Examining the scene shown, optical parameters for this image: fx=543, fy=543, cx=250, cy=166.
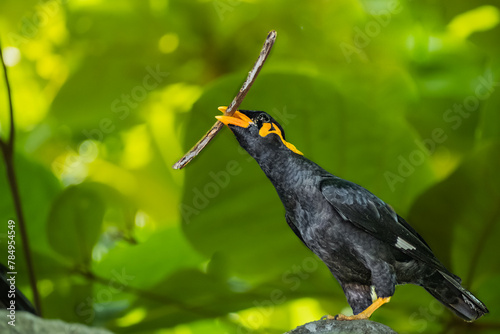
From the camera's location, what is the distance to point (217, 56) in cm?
159

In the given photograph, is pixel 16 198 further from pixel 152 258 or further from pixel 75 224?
pixel 152 258

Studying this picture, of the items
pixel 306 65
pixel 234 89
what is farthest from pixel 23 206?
pixel 306 65

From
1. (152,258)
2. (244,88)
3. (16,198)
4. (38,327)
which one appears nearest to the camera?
(38,327)

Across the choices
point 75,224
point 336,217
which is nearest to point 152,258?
point 75,224

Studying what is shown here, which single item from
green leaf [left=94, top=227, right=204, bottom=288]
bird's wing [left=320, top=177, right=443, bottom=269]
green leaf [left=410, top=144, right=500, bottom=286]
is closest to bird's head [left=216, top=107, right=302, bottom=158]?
bird's wing [left=320, top=177, right=443, bottom=269]

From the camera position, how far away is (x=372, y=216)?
2.73 feet

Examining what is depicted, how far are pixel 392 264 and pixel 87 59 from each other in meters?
1.08

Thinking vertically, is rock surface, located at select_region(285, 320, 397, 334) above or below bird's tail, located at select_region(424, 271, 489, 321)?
above

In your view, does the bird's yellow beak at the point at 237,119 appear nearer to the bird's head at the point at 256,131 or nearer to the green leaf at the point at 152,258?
the bird's head at the point at 256,131

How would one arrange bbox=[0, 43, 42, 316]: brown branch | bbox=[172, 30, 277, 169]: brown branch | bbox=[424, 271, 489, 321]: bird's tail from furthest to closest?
bbox=[0, 43, 42, 316]: brown branch → bbox=[424, 271, 489, 321]: bird's tail → bbox=[172, 30, 277, 169]: brown branch

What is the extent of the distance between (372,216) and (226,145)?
21.2 inches

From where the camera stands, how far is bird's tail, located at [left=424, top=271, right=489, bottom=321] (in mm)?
873

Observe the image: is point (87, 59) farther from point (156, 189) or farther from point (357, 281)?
point (357, 281)

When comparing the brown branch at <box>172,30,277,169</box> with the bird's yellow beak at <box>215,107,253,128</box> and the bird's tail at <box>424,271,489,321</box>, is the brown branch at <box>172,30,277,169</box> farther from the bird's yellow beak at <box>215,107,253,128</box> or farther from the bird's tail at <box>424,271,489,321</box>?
the bird's tail at <box>424,271,489,321</box>
